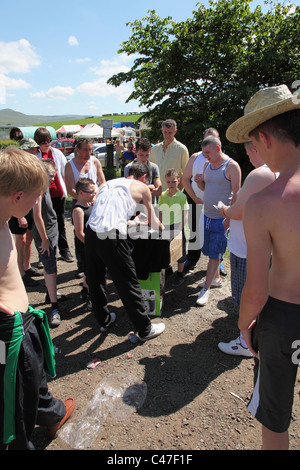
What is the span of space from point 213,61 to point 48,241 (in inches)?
419

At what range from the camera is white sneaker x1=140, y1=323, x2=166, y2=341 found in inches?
125

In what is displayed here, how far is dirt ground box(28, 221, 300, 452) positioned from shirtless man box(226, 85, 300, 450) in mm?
794

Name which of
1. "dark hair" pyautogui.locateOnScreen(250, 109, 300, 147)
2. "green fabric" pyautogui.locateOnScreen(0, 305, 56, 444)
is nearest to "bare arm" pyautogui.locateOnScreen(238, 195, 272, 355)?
"dark hair" pyautogui.locateOnScreen(250, 109, 300, 147)

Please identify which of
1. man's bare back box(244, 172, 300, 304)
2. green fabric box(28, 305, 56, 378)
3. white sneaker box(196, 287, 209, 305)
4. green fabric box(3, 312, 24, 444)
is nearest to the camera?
man's bare back box(244, 172, 300, 304)

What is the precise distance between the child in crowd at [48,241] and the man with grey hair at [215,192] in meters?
1.76

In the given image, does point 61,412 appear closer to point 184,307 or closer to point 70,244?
point 184,307

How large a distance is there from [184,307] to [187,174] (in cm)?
196

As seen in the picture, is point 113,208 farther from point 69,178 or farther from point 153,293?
point 69,178

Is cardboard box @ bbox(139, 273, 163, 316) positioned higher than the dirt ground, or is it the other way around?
cardboard box @ bbox(139, 273, 163, 316)

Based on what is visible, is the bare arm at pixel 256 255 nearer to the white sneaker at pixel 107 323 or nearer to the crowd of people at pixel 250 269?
the crowd of people at pixel 250 269

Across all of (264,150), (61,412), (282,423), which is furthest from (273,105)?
(61,412)

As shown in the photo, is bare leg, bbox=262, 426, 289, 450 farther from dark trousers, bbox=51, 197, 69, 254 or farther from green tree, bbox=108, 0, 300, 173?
green tree, bbox=108, 0, 300, 173

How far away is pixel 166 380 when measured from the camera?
8.75 feet

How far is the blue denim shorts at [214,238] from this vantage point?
3.68m
